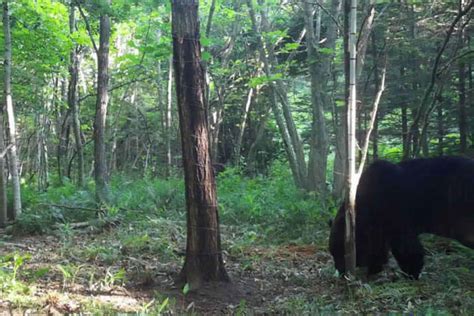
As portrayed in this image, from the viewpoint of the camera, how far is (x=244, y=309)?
18.2 feet

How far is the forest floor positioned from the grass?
14 mm

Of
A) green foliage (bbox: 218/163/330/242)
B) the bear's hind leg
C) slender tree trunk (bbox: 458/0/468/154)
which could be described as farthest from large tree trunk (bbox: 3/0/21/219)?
slender tree trunk (bbox: 458/0/468/154)

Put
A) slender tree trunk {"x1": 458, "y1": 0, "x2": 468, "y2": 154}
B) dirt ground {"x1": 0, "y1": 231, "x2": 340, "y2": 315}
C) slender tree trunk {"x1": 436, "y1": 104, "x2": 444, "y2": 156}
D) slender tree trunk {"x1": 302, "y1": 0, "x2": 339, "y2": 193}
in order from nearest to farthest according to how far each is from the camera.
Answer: dirt ground {"x1": 0, "y1": 231, "x2": 340, "y2": 315} → slender tree trunk {"x1": 458, "y1": 0, "x2": 468, "y2": 154} → slender tree trunk {"x1": 436, "y1": 104, "x2": 444, "y2": 156} → slender tree trunk {"x1": 302, "y1": 0, "x2": 339, "y2": 193}

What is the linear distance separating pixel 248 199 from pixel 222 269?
5.35 m

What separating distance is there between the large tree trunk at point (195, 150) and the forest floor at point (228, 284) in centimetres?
33

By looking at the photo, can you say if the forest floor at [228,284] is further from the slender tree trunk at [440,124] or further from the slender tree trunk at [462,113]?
the slender tree trunk at [440,124]

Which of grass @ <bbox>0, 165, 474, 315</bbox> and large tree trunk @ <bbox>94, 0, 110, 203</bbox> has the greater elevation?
large tree trunk @ <bbox>94, 0, 110, 203</bbox>

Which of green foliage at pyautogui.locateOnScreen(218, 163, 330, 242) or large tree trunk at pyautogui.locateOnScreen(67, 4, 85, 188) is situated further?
large tree trunk at pyautogui.locateOnScreen(67, 4, 85, 188)

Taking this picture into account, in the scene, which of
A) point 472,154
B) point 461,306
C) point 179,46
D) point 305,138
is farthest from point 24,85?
point 461,306

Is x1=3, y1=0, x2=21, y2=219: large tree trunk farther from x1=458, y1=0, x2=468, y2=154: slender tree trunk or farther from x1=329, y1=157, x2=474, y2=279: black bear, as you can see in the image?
x1=458, y1=0, x2=468, y2=154: slender tree trunk

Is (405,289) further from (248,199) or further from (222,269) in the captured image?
(248,199)

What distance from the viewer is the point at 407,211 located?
22.6ft

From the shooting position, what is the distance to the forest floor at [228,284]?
5.36 meters

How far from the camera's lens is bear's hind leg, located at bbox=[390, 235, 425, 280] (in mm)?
6613
